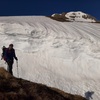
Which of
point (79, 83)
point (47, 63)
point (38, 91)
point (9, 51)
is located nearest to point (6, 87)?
point (38, 91)

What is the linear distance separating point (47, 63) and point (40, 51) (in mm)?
2049

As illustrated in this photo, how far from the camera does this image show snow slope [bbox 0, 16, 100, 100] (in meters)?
35.9

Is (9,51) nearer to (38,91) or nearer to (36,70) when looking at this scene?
(38,91)

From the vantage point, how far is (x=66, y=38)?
132 feet

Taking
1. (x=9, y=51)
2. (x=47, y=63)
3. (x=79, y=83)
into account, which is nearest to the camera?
(x=9, y=51)

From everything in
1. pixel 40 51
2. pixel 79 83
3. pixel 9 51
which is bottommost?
pixel 79 83

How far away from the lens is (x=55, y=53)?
39.5m

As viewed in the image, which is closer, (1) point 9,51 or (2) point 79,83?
(1) point 9,51

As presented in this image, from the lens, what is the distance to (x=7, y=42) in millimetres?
40438

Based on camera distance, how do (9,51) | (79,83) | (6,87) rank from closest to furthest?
(6,87)
(9,51)
(79,83)

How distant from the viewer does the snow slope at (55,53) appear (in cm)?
3588

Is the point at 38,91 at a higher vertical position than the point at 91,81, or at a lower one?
higher

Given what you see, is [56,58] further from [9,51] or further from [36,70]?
[9,51]

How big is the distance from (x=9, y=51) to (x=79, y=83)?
14242mm
